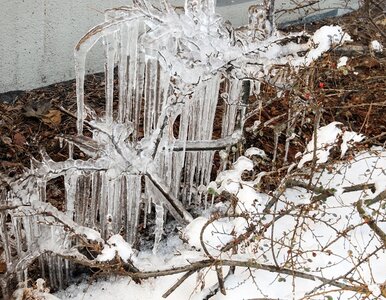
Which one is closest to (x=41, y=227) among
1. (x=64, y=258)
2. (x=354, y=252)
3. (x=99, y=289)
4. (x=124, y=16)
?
(x=64, y=258)

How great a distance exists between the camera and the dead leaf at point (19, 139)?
5.07 metres

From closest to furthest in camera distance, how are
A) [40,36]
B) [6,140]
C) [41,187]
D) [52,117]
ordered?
[41,187] → [6,140] → [52,117] → [40,36]

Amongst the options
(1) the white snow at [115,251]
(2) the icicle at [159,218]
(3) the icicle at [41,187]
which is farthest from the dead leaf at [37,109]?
(1) the white snow at [115,251]

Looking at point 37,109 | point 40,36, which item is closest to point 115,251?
point 37,109

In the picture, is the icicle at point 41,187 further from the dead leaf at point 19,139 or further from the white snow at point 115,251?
the dead leaf at point 19,139

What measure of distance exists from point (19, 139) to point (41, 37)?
118 cm

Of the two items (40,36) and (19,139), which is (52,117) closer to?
(19,139)

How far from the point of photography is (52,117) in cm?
547

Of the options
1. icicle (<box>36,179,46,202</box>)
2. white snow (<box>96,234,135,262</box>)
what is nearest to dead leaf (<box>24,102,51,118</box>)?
icicle (<box>36,179,46,202</box>)

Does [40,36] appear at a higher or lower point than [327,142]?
higher

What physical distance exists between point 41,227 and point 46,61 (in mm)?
2586

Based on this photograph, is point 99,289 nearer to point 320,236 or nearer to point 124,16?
point 320,236

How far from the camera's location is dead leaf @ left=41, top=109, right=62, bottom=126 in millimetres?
5402

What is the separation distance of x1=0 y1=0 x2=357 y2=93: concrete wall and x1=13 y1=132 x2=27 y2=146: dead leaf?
2.48ft
